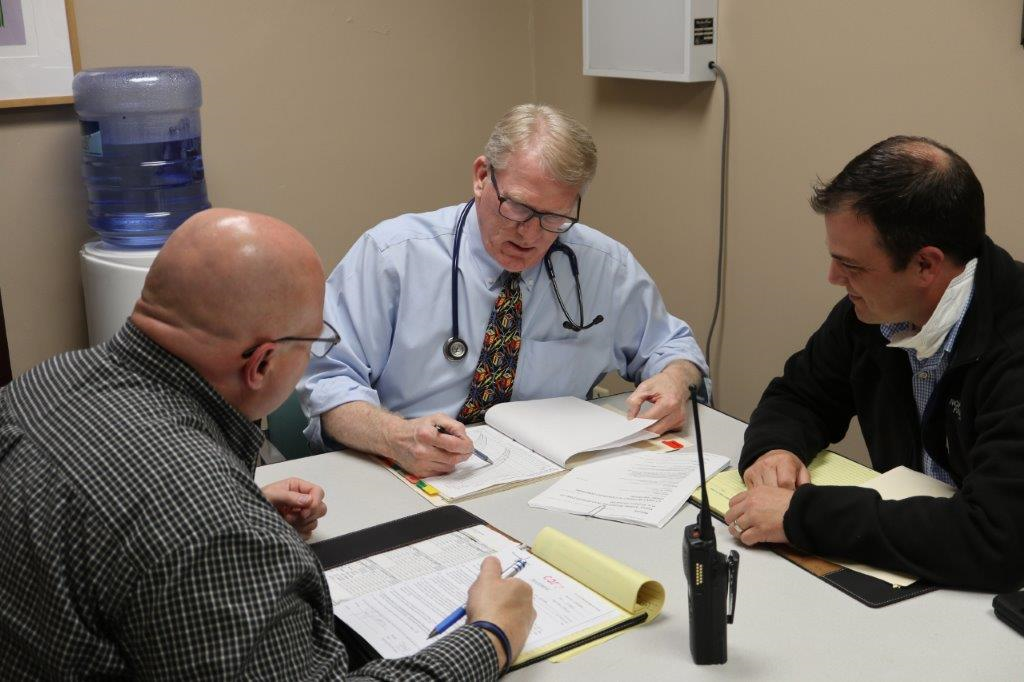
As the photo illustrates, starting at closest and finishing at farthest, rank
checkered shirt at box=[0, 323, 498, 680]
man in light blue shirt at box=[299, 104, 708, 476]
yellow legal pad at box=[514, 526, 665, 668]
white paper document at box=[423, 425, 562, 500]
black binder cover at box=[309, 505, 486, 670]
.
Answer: checkered shirt at box=[0, 323, 498, 680]
yellow legal pad at box=[514, 526, 665, 668]
black binder cover at box=[309, 505, 486, 670]
white paper document at box=[423, 425, 562, 500]
man in light blue shirt at box=[299, 104, 708, 476]

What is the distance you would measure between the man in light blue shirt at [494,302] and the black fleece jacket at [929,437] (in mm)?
288

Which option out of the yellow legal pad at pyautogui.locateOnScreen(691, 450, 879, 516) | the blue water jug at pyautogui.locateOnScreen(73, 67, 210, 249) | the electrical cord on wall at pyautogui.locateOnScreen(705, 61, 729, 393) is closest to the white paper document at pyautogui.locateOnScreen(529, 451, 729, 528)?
the yellow legal pad at pyautogui.locateOnScreen(691, 450, 879, 516)

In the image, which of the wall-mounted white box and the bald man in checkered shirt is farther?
the wall-mounted white box

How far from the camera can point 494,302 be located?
2.15m

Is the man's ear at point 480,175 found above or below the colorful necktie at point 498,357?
above

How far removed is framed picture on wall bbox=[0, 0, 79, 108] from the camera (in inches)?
112

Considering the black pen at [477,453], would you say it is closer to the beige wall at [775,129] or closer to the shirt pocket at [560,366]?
the shirt pocket at [560,366]

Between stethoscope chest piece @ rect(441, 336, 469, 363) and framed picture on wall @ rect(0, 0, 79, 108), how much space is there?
1609 millimetres

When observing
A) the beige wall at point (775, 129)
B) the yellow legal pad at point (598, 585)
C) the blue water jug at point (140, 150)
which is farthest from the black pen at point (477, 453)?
the blue water jug at point (140, 150)

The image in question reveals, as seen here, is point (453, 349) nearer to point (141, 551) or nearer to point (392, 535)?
point (392, 535)

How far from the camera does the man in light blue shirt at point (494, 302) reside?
201 cm

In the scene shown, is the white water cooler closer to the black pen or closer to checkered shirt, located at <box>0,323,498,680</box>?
the black pen

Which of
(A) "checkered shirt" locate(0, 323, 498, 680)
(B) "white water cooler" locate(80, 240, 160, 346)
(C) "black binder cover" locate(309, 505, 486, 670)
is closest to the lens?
(A) "checkered shirt" locate(0, 323, 498, 680)

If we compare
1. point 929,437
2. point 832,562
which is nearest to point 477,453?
point 832,562
